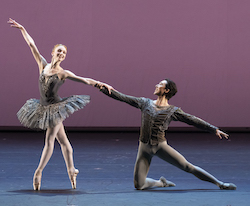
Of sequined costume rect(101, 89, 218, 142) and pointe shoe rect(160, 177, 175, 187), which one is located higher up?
sequined costume rect(101, 89, 218, 142)

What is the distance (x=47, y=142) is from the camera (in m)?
3.76

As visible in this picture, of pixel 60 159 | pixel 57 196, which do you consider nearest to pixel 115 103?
pixel 60 159

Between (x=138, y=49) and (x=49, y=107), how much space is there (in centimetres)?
366

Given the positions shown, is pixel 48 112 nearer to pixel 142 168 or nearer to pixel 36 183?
pixel 36 183

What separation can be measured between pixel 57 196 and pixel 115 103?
3.97m

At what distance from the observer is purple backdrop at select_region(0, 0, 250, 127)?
7.14m

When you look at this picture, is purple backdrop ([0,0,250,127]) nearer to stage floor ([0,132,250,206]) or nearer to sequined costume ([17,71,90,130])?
stage floor ([0,132,250,206])

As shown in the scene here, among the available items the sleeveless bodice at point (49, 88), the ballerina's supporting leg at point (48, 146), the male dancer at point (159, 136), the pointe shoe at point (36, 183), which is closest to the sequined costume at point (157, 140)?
the male dancer at point (159, 136)

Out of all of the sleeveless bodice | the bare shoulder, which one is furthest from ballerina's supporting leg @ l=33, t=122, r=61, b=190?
the bare shoulder

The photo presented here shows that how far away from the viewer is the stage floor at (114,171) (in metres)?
3.47

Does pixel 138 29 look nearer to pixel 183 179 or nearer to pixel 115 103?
pixel 115 103

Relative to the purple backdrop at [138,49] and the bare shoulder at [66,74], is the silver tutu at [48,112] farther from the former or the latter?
the purple backdrop at [138,49]

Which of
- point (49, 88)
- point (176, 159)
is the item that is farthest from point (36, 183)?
point (176, 159)

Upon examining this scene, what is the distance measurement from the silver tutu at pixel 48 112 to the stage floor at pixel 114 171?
0.55 meters
